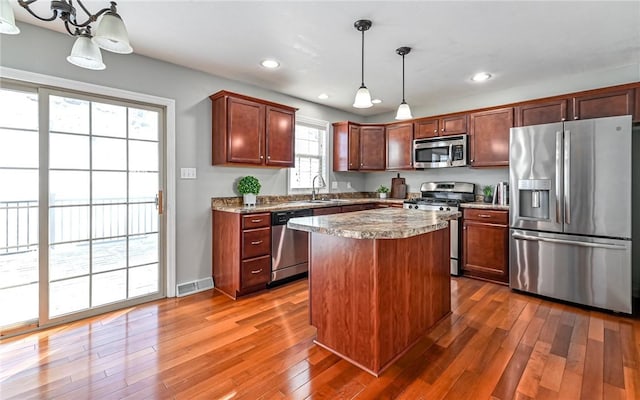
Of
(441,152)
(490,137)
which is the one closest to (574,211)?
(490,137)

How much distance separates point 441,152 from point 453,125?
40 centimetres

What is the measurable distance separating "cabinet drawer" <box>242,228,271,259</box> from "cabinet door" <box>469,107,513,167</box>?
9.45ft

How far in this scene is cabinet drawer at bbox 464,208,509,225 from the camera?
3.56 m

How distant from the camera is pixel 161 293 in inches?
125

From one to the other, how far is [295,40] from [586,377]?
320 centimetres

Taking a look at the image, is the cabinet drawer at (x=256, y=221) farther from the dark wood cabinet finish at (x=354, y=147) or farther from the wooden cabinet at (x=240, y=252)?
the dark wood cabinet finish at (x=354, y=147)

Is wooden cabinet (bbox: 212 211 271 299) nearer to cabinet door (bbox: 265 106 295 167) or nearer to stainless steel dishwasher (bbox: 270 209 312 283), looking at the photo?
stainless steel dishwasher (bbox: 270 209 312 283)

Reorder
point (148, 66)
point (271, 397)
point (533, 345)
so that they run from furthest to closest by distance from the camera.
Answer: point (148, 66) → point (533, 345) → point (271, 397)

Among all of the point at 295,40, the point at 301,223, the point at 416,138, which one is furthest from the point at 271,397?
the point at 416,138

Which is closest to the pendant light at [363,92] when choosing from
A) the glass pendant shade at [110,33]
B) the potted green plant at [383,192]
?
the glass pendant shade at [110,33]

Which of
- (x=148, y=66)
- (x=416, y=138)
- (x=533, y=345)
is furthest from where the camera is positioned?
(x=416, y=138)

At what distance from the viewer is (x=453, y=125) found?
4273 millimetres

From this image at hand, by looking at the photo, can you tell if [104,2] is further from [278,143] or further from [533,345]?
[533,345]

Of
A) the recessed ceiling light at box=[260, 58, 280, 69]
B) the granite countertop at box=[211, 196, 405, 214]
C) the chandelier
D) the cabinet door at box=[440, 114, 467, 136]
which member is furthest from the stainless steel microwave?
the chandelier
